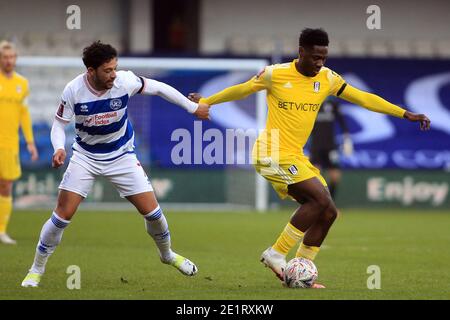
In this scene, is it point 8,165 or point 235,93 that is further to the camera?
point 8,165

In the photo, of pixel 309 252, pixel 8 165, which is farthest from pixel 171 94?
pixel 8 165

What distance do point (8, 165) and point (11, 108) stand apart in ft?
2.79

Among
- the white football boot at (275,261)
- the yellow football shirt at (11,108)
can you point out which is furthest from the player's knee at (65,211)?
the yellow football shirt at (11,108)

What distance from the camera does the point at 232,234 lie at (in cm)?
1580

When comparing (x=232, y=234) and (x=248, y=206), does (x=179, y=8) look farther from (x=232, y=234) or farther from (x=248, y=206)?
(x=232, y=234)

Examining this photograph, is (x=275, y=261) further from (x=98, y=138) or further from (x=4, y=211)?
(x=4, y=211)

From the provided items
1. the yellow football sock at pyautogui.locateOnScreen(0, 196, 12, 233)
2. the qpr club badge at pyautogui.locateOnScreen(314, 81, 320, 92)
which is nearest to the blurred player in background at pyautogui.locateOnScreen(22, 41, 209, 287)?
the qpr club badge at pyautogui.locateOnScreen(314, 81, 320, 92)

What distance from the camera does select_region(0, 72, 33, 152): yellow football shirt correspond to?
45.9 feet

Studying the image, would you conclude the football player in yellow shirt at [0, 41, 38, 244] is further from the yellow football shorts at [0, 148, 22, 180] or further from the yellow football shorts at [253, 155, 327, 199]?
the yellow football shorts at [253, 155, 327, 199]

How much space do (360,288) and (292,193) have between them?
107cm

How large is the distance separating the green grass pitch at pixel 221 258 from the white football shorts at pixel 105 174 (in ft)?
2.83

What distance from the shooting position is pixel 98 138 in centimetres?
898

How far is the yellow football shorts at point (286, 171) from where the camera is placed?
927cm
